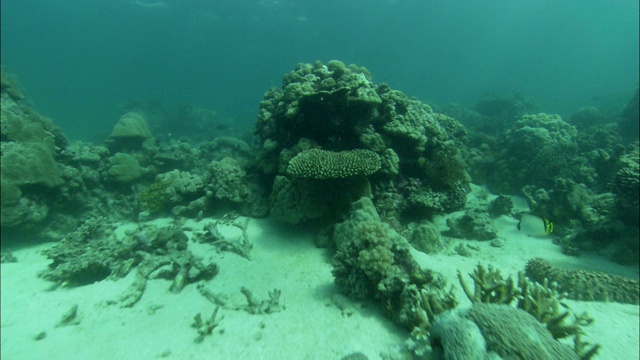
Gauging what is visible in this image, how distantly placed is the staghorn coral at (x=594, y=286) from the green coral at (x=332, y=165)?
3807 millimetres

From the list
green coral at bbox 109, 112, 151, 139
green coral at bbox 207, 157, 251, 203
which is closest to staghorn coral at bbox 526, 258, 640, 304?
green coral at bbox 207, 157, 251, 203

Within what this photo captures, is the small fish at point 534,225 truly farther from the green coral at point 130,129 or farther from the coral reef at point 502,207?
the green coral at point 130,129

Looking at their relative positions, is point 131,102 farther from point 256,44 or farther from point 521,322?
point 256,44

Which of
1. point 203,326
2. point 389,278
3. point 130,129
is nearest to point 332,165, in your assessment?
point 389,278

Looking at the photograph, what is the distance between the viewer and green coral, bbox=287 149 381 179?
5.66 metres

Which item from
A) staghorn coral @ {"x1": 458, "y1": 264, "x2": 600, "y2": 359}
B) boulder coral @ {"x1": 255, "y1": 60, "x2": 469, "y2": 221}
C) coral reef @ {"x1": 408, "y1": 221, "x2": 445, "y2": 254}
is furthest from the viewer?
boulder coral @ {"x1": 255, "y1": 60, "x2": 469, "y2": 221}

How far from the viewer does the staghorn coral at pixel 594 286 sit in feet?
15.2

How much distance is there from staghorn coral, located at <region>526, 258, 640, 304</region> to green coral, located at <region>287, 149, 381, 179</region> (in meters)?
3.81

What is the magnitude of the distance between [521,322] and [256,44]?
76573 mm

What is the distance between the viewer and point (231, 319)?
4.21 metres

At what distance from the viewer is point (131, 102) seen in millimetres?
31594

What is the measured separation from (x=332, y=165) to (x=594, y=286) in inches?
196

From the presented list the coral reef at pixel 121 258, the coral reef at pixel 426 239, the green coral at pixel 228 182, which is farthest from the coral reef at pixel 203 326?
the coral reef at pixel 426 239

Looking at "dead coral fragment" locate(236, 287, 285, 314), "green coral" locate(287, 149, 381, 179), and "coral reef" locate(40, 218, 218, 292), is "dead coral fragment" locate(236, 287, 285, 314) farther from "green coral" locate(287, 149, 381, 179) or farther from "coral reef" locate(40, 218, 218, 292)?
"green coral" locate(287, 149, 381, 179)
